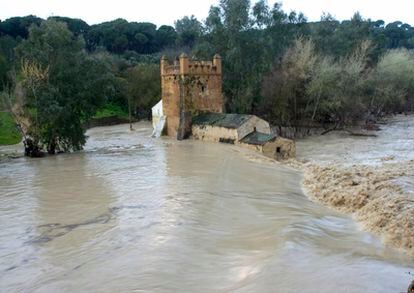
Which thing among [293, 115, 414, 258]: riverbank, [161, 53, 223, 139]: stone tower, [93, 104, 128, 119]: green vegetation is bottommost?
[293, 115, 414, 258]: riverbank

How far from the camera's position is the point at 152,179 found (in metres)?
22.1

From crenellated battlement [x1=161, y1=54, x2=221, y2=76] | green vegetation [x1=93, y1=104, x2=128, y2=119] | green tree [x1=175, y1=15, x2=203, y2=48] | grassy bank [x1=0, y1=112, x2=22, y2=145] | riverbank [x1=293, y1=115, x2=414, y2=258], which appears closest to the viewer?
riverbank [x1=293, y1=115, x2=414, y2=258]

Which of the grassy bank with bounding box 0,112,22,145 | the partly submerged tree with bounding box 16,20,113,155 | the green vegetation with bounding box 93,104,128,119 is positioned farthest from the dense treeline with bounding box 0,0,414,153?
the grassy bank with bounding box 0,112,22,145

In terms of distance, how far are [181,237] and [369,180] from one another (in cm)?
1040

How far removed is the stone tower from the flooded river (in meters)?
14.8

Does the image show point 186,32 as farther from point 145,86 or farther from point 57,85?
point 57,85

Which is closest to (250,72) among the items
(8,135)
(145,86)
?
(145,86)

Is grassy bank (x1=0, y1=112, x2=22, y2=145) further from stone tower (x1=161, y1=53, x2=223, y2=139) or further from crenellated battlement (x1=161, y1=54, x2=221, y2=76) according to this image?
crenellated battlement (x1=161, y1=54, x2=221, y2=76)

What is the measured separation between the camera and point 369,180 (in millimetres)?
20266

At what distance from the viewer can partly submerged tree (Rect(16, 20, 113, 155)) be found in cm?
3044

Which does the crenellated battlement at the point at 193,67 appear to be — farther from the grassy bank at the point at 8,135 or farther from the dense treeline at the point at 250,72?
the grassy bank at the point at 8,135

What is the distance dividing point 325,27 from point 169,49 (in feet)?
109

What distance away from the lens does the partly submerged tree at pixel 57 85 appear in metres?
30.4

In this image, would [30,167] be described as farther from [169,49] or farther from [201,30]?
[169,49]
